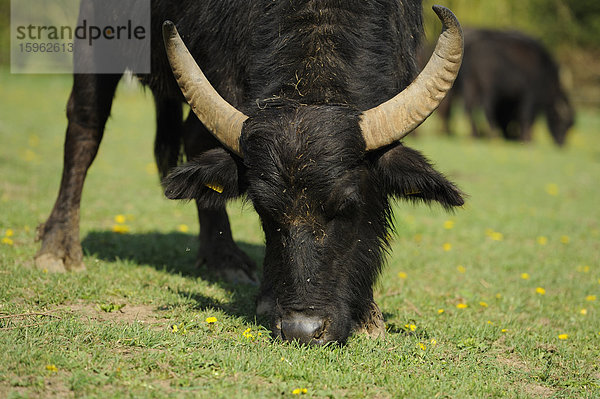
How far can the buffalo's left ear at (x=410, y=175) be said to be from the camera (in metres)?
3.58

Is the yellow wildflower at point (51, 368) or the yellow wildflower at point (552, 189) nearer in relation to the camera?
the yellow wildflower at point (51, 368)

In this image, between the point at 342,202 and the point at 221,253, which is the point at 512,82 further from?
the point at 342,202

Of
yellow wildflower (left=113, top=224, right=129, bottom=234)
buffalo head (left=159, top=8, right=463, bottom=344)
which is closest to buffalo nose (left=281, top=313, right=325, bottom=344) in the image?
buffalo head (left=159, top=8, right=463, bottom=344)

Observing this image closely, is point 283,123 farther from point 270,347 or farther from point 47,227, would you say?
point 47,227

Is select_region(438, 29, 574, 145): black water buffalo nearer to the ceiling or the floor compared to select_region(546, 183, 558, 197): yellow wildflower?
nearer to the ceiling

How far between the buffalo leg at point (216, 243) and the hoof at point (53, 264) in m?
1.01

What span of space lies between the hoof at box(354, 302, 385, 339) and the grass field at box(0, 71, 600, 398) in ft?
0.39

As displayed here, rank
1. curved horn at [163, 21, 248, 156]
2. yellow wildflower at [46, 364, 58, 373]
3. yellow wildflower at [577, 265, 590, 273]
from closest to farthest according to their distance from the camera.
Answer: yellow wildflower at [46, 364, 58, 373] < curved horn at [163, 21, 248, 156] < yellow wildflower at [577, 265, 590, 273]

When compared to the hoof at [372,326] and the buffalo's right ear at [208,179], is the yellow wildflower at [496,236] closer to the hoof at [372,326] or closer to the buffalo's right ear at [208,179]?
the hoof at [372,326]

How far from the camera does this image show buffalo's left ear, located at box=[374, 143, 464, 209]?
3.58 metres

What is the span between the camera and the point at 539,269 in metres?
6.20

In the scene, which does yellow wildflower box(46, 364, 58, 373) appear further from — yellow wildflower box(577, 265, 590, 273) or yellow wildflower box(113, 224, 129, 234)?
yellow wildflower box(577, 265, 590, 273)

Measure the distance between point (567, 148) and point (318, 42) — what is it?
1786 centimetres

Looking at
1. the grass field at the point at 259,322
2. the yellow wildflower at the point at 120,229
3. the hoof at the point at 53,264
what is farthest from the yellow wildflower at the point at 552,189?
the hoof at the point at 53,264
